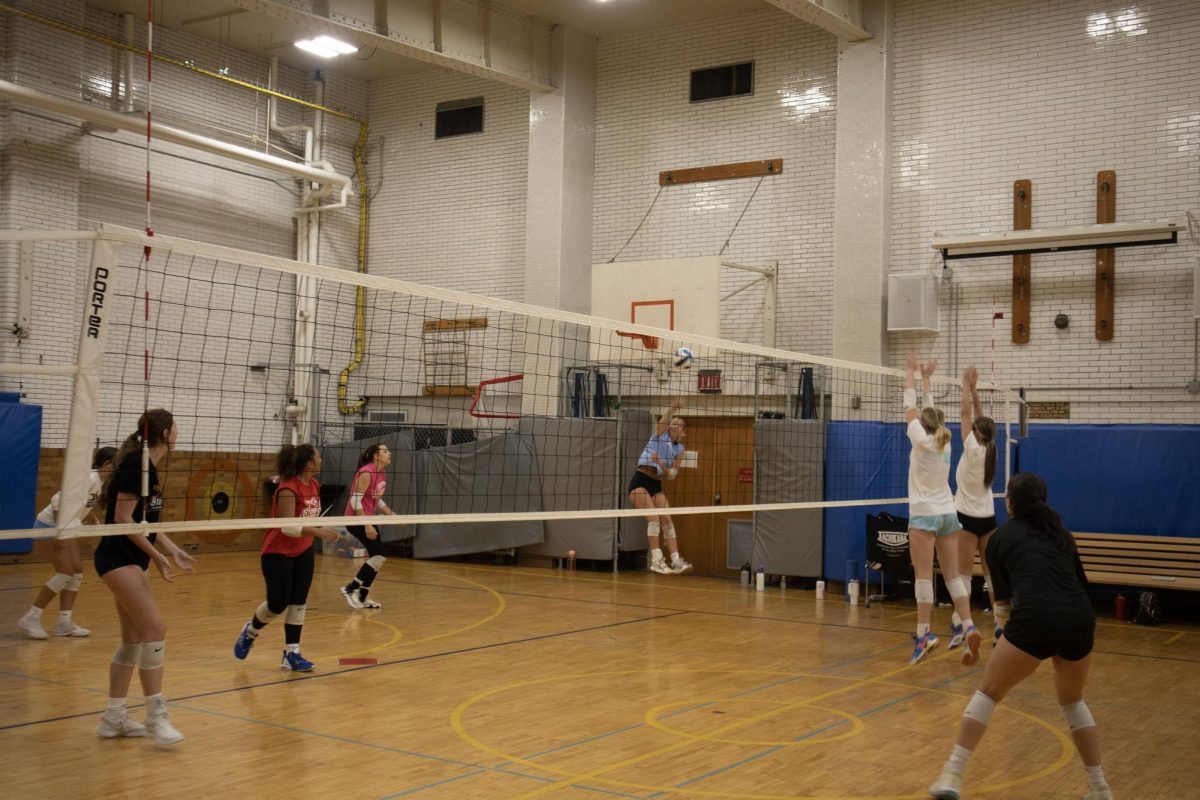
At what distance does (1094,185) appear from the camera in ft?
48.8

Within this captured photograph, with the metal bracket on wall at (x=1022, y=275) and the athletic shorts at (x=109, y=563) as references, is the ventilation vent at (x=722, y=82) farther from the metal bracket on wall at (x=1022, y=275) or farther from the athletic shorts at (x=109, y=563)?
the athletic shorts at (x=109, y=563)

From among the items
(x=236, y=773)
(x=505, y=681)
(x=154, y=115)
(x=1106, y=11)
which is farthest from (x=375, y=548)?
(x=1106, y=11)

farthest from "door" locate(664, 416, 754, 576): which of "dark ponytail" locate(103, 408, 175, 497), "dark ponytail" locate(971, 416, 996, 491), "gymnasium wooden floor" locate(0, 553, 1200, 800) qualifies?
"dark ponytail" locate(103, 408, 175, 497)

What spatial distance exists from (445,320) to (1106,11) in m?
11.6

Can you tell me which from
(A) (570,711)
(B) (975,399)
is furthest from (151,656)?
(B) (975,399)

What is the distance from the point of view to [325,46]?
16.4 meters

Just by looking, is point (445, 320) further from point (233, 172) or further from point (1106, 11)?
point (1106, 11)

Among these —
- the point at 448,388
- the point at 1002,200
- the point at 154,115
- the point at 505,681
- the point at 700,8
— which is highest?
the point at 700,8

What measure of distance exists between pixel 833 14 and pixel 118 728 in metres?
13.1

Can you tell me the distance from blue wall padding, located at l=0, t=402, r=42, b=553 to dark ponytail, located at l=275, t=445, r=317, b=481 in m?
9.06

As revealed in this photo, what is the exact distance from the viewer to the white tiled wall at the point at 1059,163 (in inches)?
564

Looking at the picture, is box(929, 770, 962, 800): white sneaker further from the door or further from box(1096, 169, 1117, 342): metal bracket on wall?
the door

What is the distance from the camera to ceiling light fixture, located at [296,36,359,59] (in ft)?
53.1

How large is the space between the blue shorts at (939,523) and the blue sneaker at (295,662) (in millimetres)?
5106
